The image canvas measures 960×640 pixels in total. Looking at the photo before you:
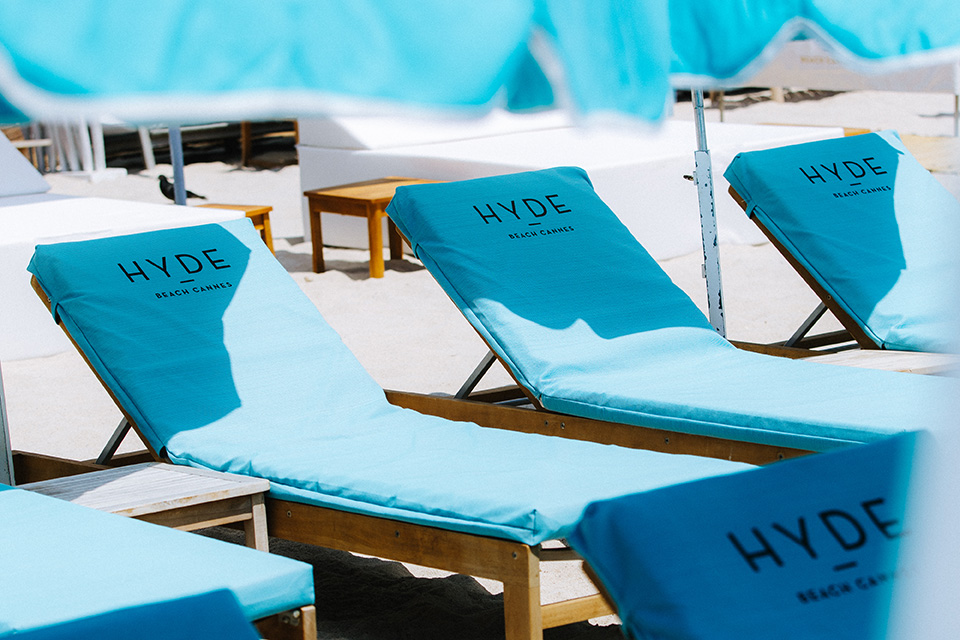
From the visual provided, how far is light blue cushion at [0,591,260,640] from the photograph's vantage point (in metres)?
1.77

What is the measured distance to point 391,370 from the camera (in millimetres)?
5098

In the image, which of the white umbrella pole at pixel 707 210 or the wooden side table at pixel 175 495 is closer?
the wooden side table at pixel 175 495

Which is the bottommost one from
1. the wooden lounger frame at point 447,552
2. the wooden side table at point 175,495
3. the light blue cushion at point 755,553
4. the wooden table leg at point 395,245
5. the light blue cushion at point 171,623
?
the wooden table leg at point 395,245

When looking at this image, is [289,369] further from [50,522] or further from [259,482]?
[50,522]

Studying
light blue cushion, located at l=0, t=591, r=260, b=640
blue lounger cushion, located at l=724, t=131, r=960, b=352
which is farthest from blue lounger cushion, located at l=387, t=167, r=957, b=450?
light blue cushion, located at l=0, t=591, r=260, b=640

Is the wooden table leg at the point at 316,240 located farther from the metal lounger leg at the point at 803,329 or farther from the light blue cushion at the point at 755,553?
the light blue cushion at the point at 755,553

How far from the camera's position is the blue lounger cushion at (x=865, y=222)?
4066 mm

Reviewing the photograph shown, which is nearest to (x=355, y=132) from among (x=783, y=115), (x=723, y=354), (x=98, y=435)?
(x=98, y=435)

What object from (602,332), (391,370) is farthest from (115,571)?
(391,370)

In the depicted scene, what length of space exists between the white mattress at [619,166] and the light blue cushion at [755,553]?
5.01 m

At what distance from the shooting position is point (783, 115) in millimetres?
15000

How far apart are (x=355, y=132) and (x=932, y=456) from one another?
6.95m

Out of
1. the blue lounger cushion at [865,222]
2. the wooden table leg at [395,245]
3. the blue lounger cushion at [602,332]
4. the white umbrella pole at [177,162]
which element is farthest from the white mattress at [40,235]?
the blue lounger cushion at [865,222]

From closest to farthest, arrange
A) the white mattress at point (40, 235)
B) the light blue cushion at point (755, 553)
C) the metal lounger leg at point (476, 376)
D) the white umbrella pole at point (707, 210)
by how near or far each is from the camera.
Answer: the light blue cushion at point (755, 553), the metal lounger leg at point (476, 376), the white umbrella pole at point (707, 210), the white mattress at point (40, 235)
